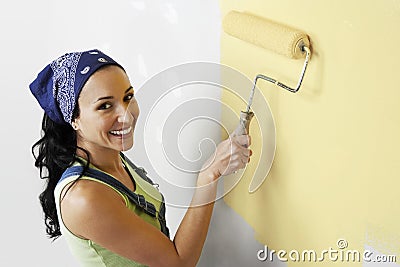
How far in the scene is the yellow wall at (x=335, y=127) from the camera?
0.91 metres

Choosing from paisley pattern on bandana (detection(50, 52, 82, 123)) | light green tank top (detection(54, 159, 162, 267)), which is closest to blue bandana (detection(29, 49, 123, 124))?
paisley pattern on bandana (detection(50, 52, 82, 123))

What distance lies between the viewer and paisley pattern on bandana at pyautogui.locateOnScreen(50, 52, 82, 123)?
1156mm

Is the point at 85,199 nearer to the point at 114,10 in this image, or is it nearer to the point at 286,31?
the point at 286,31

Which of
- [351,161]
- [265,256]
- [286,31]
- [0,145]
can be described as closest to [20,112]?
[0,145]

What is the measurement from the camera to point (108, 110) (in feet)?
3.82

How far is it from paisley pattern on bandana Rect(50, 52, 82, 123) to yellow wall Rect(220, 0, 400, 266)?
35 centimetres

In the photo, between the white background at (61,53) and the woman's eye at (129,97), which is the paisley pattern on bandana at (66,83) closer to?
the woman's eye at (129,97)

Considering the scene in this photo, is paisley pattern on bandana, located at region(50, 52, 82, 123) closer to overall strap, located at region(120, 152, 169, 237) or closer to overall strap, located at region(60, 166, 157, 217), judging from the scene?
overall strap, located at region(60, 166, 157, 217)

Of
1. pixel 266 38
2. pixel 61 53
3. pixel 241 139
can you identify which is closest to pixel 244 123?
pixel 241 139

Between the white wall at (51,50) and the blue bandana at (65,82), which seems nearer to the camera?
the blue bandana at (65,82)

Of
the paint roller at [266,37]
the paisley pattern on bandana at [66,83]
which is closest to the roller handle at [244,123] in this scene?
the paint roller at [266,37]

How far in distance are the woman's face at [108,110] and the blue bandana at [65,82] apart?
14 mm

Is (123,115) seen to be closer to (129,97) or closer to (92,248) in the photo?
(129,97)

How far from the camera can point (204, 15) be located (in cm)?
141
